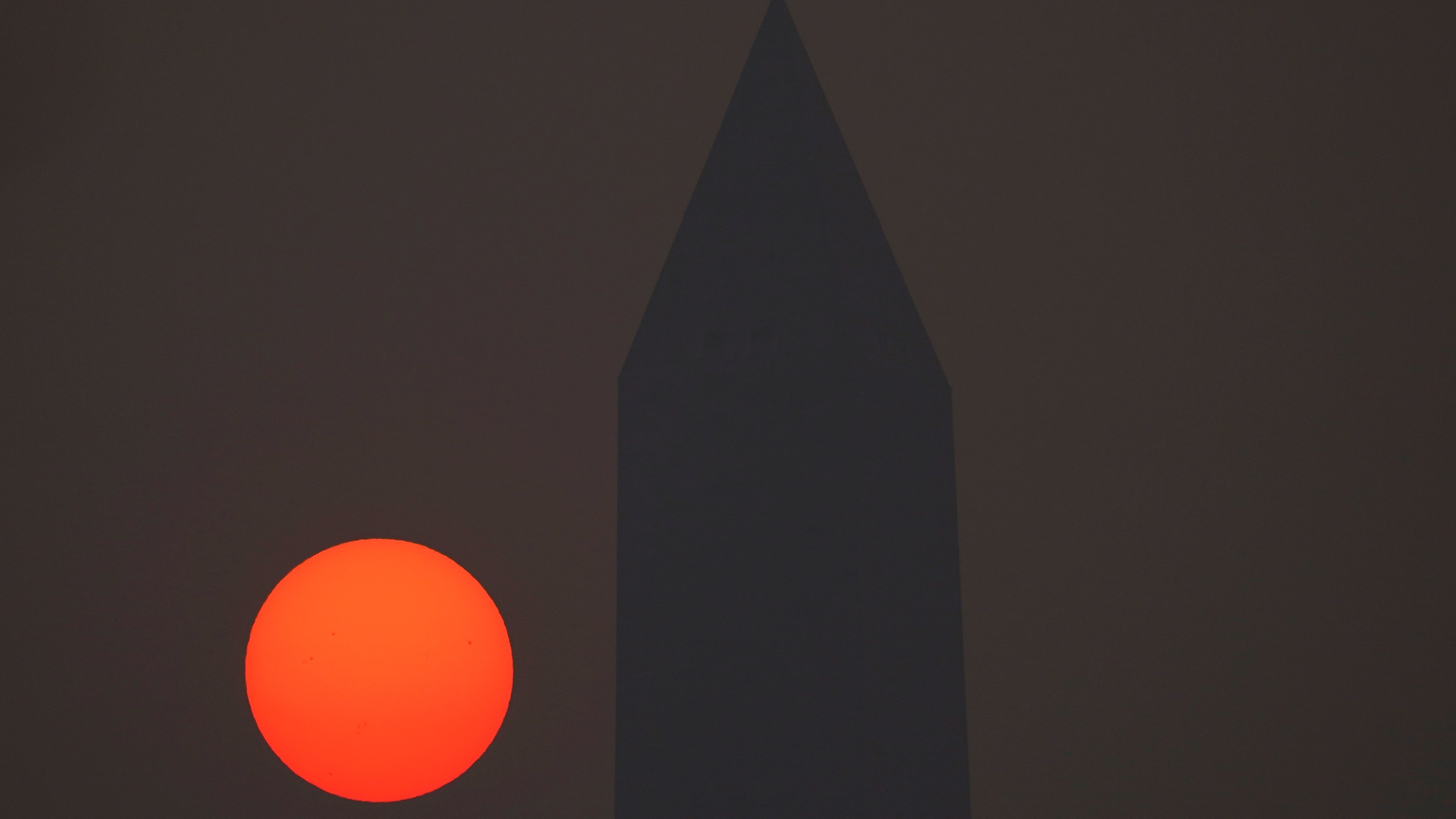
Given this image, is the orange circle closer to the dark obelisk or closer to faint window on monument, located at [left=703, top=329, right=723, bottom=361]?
the dark obelisk

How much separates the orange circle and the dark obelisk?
1.99 feet

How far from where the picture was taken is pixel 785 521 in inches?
112

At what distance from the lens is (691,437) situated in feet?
9.86

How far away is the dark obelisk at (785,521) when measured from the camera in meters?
2.78

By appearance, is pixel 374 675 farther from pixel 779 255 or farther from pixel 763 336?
pixel 779 255

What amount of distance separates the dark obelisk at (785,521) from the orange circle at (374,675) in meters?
0.61

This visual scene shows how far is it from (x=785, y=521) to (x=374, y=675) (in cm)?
135

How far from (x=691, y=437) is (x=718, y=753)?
1.07 meters

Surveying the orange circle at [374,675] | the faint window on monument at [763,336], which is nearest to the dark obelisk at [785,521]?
the faint window on monument at [763,336]

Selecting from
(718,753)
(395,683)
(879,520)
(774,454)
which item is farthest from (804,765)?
(395,683)

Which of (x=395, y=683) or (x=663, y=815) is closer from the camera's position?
(x=395, y=683)

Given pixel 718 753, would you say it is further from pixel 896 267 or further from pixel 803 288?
pixel 896 267

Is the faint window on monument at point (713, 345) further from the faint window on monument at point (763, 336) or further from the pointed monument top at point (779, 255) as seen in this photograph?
the faint window on monument at point (763, 336)

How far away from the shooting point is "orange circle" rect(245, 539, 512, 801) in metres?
Answer: 2.49
